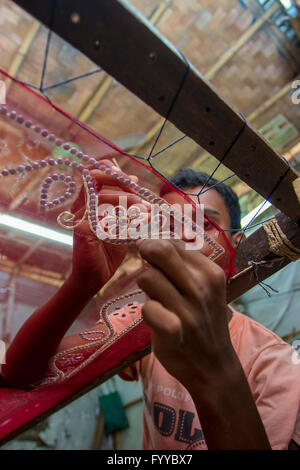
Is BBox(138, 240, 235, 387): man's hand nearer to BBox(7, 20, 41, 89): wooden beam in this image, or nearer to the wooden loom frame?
the wooden loom frame

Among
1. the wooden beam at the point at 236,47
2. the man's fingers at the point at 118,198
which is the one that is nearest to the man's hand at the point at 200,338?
the man's fingers at the point at 118,198

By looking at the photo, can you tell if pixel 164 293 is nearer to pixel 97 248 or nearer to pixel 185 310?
pixel 185 310

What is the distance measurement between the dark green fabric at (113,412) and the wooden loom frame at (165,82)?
2635 mm

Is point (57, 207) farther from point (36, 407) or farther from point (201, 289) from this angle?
point (36, 407)

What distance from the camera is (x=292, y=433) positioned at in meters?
0.69

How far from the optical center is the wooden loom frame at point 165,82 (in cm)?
36

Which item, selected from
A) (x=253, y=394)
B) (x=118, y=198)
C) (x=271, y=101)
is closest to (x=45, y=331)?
(x=118, y=198)

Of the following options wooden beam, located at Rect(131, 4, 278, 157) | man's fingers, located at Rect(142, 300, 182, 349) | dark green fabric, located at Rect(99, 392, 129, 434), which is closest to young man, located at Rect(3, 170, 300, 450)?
man's fingers, located at Rect(142, 300, 182, 349)

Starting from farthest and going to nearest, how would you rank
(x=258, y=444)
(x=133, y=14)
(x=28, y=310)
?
(x=28, y=310), (x=258, y=444), (x=133, y=14)

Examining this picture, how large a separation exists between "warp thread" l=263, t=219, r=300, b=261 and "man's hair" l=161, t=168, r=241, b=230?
0.44ft

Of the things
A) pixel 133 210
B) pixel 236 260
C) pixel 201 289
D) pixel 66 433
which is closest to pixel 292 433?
pixel 236 260

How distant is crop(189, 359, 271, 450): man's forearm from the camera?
0.47m

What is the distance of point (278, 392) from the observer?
770mm
